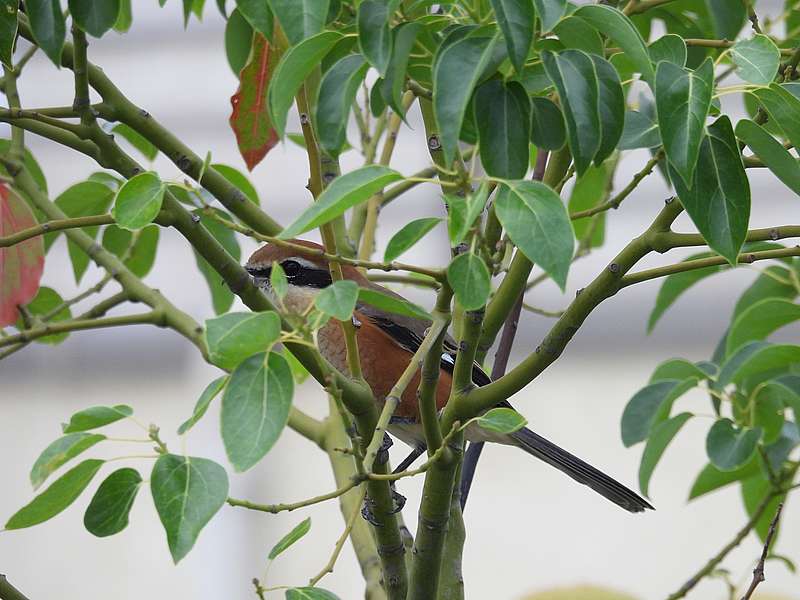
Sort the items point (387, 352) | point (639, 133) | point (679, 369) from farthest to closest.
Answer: point (387, 352), point (679, 369), point (639, 133)

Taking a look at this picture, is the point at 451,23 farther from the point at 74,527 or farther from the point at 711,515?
the point at 74,527

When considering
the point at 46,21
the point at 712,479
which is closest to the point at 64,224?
the point at 46,21

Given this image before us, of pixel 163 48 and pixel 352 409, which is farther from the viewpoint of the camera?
pixel 163 48

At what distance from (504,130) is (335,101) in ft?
0.50

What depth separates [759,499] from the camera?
1.79 metres

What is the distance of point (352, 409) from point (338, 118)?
319 mm

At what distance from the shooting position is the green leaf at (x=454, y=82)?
79 cm

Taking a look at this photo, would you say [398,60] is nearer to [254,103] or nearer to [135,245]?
[254,103]

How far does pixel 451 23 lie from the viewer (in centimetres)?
99

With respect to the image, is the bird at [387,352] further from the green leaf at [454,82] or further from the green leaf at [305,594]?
the green leaf at [454,82]

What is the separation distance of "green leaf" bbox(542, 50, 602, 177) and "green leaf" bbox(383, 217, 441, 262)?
0.42ft

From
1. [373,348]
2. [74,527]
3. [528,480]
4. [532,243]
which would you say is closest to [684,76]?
[532,243]

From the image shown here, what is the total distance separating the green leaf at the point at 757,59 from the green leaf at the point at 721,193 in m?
0.04

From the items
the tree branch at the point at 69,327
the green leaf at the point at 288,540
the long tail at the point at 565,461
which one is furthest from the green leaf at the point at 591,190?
the green leaf at the point at 288,540
